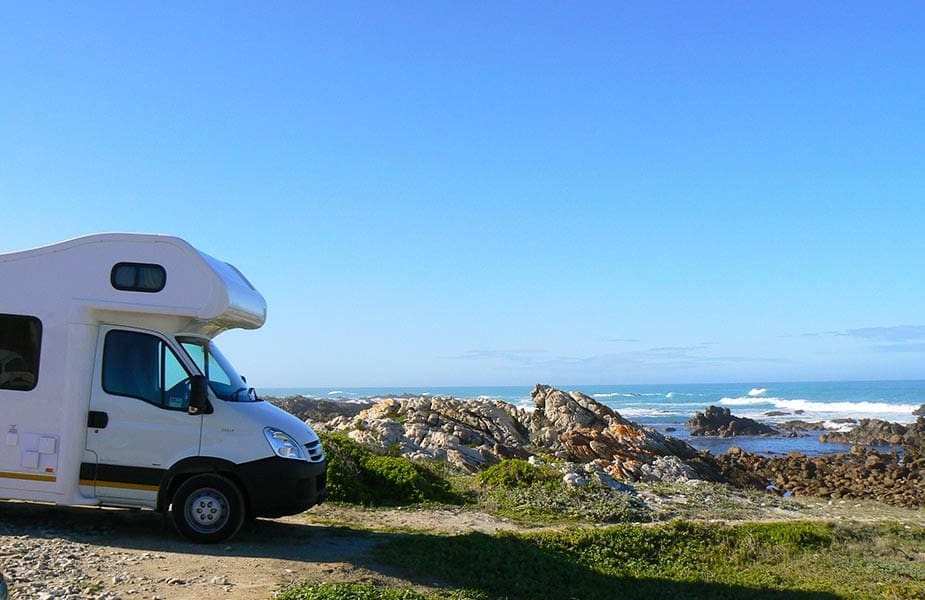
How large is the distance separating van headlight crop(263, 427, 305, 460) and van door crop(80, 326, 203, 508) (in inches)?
30.2

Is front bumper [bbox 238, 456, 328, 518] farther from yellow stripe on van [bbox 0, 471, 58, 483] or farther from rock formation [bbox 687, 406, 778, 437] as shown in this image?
rock formation [bbox 687, 406, 778, 437]

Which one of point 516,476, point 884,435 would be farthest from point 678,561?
point 884,435

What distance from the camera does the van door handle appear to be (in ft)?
29.3

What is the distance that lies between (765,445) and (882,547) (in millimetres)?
33433

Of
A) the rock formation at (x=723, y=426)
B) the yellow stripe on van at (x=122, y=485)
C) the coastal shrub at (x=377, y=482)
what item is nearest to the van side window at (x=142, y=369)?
the yellow stripe on van at (x=122, y=485)

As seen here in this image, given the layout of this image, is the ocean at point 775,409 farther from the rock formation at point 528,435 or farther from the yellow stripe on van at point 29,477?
the yellow stripe on van at point 29,477

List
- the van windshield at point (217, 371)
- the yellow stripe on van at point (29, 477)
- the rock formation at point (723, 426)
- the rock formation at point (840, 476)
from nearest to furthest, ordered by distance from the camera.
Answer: the yellow stripe on van at point (29, 477)
the van windshield at point (217, 371)
the rock formation at point (840, 476)
the rock formation at point (723, 426)

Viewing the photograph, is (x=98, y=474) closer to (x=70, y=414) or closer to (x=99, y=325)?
(x=70, y=414)

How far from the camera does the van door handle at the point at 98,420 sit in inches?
351

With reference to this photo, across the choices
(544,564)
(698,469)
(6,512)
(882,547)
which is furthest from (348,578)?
(698,469)

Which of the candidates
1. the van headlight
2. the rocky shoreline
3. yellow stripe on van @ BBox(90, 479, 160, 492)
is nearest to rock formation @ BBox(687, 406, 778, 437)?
the rocky shoreline

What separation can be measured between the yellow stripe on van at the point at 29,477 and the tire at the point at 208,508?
1.35m

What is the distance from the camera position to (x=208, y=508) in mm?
8859

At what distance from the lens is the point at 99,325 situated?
29.8ft
